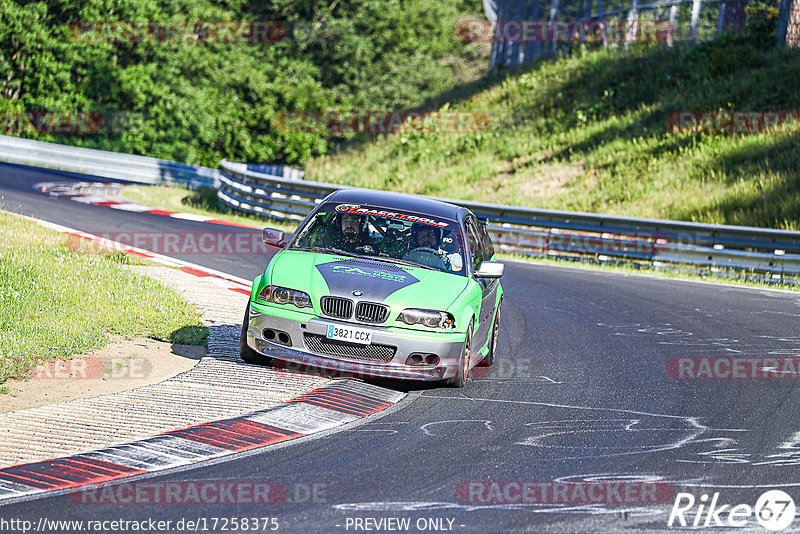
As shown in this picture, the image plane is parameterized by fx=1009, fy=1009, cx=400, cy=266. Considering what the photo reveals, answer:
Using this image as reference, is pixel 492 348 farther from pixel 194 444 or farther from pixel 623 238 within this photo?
pixel 623 238

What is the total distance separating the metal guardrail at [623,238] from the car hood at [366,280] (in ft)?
36.0

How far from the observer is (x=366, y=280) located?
8664mm

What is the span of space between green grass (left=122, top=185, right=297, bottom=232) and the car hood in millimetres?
12405

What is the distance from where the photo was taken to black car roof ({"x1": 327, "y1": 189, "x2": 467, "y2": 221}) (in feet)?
32.4

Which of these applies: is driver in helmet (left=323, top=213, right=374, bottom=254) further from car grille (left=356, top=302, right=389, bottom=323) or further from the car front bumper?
the car front bumper

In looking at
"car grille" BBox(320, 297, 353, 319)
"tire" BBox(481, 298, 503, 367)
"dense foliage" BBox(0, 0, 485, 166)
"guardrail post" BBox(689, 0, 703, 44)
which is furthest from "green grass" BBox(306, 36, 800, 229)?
"car grille" BBox(320, 297, 353, 319)

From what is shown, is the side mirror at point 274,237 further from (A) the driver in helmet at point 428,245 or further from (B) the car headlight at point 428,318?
(B) the car headlight at point 428,318

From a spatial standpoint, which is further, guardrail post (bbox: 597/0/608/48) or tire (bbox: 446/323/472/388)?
guardrail post (bbox: 597/0/608/48)

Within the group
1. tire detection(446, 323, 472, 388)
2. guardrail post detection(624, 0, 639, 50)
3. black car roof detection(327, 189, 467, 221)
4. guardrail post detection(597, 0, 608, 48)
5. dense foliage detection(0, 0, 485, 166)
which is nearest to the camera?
tire detection(446, 323, 472, 388)

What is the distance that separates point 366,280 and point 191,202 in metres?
19.7

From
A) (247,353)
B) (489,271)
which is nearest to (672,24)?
(489,271)

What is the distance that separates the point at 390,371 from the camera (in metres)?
8.41

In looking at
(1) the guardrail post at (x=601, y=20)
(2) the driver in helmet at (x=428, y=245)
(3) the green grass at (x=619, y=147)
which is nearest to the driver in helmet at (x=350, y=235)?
(2) the driver in helmet at (x=428, y=245)

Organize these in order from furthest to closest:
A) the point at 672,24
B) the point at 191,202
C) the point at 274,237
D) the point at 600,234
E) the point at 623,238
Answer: the point at 672,24
the point at 191,202
the point at 600,234
the point at 623,238
the point at 274,237
